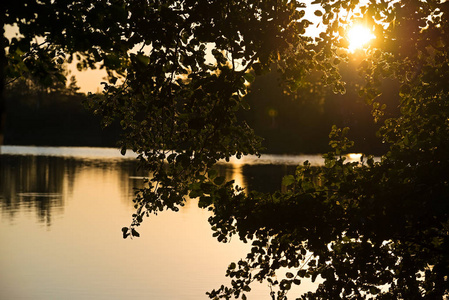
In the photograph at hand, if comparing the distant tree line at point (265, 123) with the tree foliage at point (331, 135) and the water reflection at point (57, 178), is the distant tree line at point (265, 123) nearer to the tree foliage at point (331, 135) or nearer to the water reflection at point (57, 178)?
the water reflection at point (57, 178)

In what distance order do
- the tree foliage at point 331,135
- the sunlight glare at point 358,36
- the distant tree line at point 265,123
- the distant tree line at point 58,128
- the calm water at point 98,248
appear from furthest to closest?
the distant tree line at point 58,128, the distant tree line at point 265,123, the calm water at point 98,248, the sunlight glare at point 358,36, the tree foliage at point 331,135

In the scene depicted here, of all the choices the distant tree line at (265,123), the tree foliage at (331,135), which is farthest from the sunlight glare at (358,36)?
the distant tree line at (265,123)

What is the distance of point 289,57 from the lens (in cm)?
1094

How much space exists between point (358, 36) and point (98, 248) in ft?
68.2

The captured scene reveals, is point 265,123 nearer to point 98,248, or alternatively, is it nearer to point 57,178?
point 57,178

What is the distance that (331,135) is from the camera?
1088cm

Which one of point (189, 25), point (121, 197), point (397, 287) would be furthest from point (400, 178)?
point (121, 197)

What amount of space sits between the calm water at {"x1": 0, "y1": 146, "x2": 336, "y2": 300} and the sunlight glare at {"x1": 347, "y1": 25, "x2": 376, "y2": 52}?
2.88m

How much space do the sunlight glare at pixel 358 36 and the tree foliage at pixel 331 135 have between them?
0.12 metres

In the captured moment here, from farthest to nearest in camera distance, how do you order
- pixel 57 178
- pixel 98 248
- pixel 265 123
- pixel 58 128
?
pixel 58 128 → pixel 265 123 → pixel 57 178 → pixel 98 248

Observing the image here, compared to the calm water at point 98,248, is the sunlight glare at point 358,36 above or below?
above

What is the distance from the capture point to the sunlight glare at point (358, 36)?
10211 mm

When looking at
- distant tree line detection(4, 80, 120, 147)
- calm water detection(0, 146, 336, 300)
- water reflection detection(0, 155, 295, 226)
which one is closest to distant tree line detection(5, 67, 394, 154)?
distant tree line detection(4, 80, 120, 147)

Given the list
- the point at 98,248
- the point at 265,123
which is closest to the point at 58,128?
the point at 265,123
